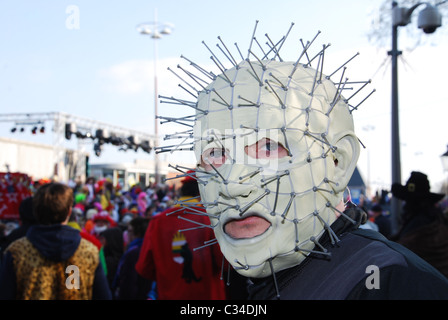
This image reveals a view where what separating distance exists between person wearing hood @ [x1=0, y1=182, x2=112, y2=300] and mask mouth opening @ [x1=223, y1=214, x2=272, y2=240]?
4.56 ft

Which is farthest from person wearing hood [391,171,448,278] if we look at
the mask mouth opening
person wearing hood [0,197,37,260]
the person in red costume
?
person wearing hood [0,197,37,260]

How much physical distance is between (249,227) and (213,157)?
234 millimetres

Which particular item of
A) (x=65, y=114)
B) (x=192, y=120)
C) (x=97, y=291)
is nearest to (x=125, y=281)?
(x=97, y=291)

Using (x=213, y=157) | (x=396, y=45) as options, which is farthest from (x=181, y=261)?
(x=396, y=45)

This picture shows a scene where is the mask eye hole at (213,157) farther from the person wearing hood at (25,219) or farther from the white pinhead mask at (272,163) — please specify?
the person wearing hood at (25,219)

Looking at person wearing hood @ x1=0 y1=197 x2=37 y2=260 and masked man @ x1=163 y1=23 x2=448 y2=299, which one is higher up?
masked man @ x1=163 y1=23 x2=448 y2=299

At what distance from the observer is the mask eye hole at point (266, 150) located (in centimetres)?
118

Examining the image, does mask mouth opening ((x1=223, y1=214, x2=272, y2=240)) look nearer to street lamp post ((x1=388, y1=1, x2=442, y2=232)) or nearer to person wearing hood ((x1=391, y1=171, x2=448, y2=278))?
person wearing hood ((x1=391, y1=171, x2=448, y2=278))

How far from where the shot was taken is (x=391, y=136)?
6453mm

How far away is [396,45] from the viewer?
19.6ft

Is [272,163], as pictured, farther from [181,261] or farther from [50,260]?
[181,261]

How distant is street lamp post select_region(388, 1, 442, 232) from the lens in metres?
5.00

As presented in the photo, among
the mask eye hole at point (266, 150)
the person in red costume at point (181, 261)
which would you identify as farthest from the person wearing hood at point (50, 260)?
the mask eye hole at point (266, 150)
